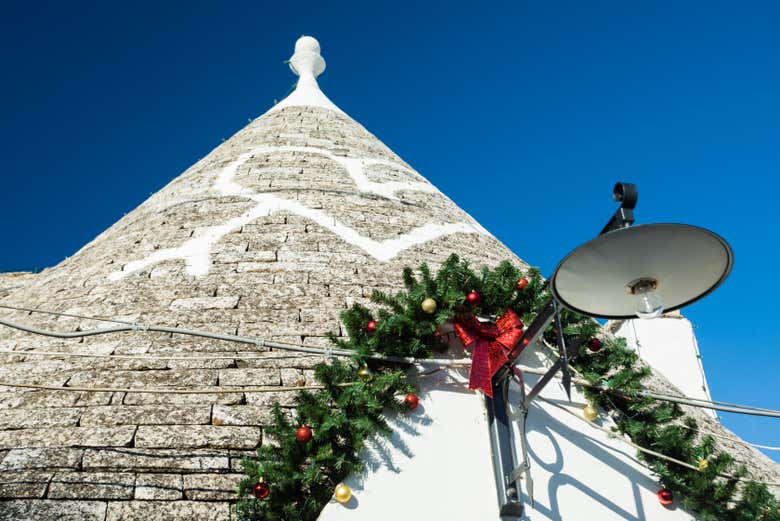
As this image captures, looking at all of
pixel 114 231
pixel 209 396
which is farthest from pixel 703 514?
pixel 114 231

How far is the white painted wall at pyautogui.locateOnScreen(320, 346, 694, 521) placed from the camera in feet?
9.64

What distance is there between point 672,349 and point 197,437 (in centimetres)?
708

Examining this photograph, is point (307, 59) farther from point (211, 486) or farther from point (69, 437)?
point (211, 486)

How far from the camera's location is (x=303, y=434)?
2902mm

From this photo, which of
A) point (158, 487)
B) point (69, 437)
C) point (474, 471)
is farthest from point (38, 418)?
point (474, 471)

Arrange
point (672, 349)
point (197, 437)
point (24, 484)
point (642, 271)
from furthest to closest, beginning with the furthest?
point (672, 349), point (197, 437), point (24, 484), point (642, 271)

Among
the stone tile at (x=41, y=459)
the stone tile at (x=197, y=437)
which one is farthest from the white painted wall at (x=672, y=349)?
the stone tile at (x=41, y=459)

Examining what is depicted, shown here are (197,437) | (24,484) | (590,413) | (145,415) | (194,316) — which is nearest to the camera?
(24,484)

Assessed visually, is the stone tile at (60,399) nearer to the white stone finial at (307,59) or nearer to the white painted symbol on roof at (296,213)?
the white painted symbol on roof at (296,213)

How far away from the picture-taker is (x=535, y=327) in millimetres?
2908

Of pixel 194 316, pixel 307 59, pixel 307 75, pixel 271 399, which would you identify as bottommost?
pixel 271 399

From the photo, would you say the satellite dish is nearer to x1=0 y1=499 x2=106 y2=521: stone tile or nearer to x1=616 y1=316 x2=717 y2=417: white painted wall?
x1=0 y1=499 x2=106 y2=521: stone tile

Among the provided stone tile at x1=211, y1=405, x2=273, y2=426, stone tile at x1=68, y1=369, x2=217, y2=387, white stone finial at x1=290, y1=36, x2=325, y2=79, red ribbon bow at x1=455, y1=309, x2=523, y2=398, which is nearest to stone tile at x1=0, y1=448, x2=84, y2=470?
stone tile at x1=68, y1=369, x2=217, y2=387

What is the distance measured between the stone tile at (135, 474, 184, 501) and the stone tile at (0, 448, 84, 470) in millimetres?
303
